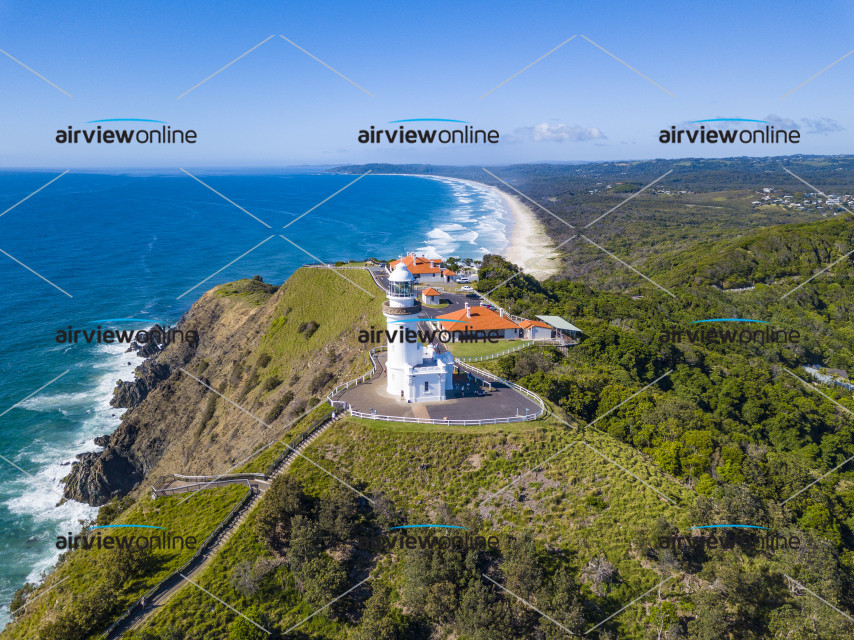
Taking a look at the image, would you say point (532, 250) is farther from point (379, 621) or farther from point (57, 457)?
point (379, 621)

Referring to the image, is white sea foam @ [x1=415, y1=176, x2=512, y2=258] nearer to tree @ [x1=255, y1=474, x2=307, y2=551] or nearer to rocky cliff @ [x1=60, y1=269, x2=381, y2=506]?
rocky cliff @ [x1=60, y1=269, x2=381, y2=506]

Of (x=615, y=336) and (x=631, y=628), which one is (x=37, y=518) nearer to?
(x=631, y=628)

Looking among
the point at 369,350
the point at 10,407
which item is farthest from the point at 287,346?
the point at 10,407

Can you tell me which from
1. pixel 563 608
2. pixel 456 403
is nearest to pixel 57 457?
pixel 456 403

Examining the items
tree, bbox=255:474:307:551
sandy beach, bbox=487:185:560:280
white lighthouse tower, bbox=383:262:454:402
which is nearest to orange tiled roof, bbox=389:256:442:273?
white lighthouse tower, bbox=383:262:454:402

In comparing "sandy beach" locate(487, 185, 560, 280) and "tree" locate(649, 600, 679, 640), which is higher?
"sandy beach" locate(487, 185, 560, 280)

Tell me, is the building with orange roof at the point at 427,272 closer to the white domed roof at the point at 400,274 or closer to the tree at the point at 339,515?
the white domed roof at the point at 400,274

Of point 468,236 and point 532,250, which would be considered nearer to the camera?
point 532,250

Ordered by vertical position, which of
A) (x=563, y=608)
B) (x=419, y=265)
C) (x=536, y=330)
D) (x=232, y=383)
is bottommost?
(x=232, y=383)
